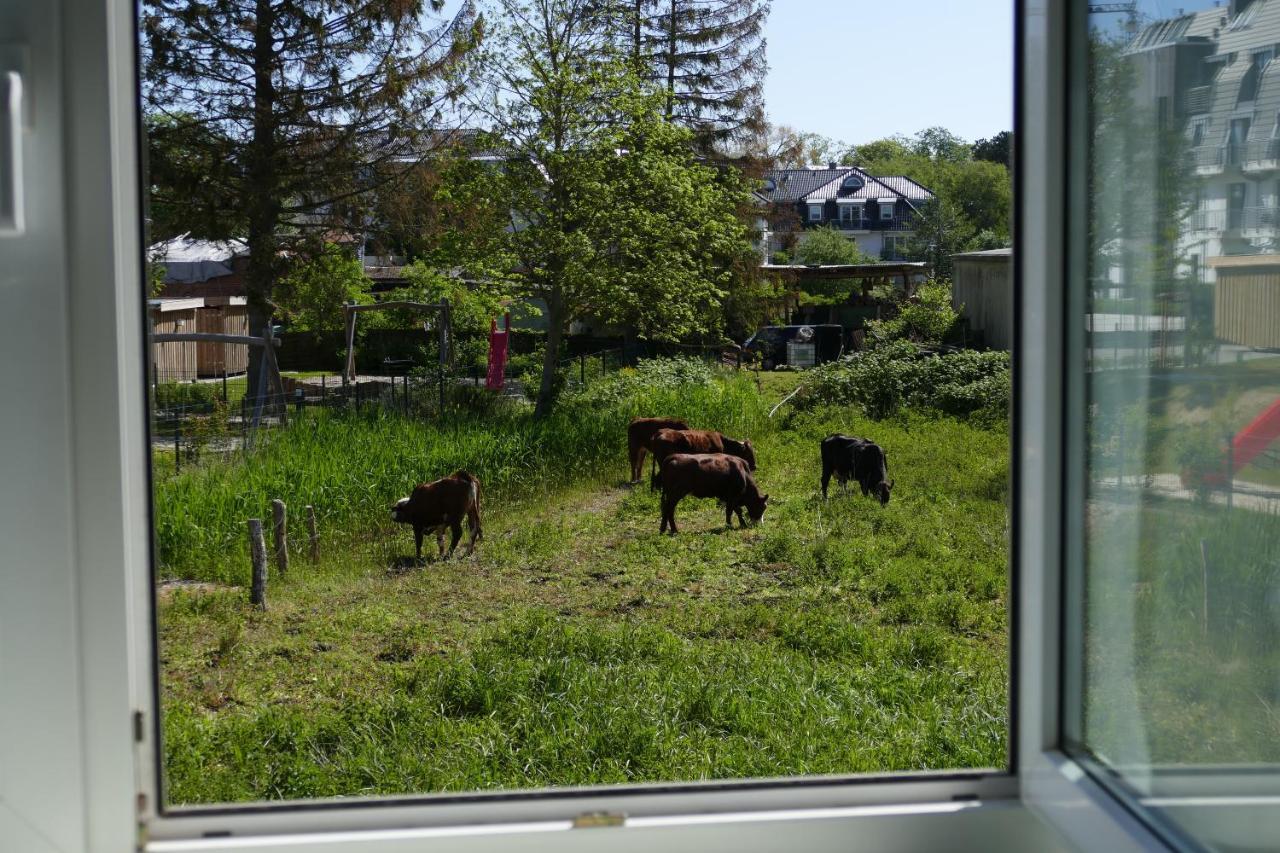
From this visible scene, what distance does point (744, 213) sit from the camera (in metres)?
9.04

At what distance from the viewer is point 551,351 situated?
292 inches

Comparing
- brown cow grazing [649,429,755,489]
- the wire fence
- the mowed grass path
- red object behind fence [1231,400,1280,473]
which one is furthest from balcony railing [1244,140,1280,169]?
brown cow grazing [649,429,755,489]

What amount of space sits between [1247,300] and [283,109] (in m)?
6.44

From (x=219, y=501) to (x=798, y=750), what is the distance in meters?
2.95

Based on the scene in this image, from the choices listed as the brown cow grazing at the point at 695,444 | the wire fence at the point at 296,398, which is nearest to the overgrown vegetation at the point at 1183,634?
the wire fence at the point at 296,398

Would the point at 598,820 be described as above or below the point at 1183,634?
below

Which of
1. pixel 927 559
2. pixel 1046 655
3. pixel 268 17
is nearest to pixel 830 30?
pixel 268 17

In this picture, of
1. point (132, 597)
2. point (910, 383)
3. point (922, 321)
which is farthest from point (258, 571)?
point (922, 321)

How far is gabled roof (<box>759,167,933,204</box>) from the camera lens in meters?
9.56

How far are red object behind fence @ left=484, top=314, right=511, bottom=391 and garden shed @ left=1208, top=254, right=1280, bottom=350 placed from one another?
6517 millimetres

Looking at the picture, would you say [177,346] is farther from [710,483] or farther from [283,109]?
[710,483]

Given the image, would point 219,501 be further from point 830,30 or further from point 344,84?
point 830,30

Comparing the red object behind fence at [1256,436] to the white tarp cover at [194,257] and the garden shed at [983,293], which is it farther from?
the garden shed at [983,293]

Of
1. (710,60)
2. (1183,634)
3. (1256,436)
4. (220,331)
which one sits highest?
(710,60)
